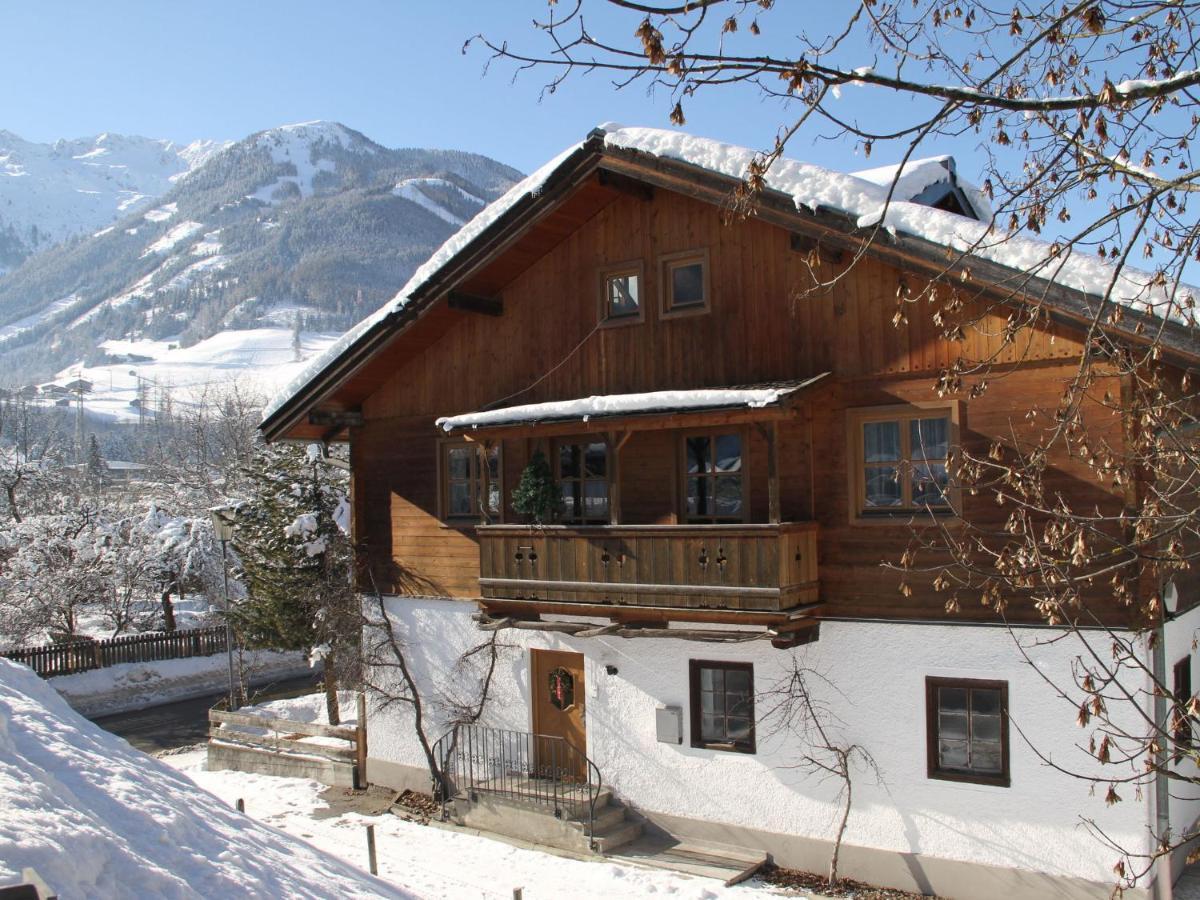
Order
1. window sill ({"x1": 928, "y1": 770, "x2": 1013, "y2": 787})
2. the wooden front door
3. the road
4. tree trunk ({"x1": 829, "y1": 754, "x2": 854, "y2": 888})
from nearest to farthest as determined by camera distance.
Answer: window sill ({"x1": 928, "y1": 770, "x2": 1013, "y2": 787}) → tree trunk ({"x1": 829, "y1": 754, "x2": 854, "y2": 888}) → the wooden front door → the road

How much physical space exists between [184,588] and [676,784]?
28.7 m

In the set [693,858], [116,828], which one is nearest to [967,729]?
[693,858]

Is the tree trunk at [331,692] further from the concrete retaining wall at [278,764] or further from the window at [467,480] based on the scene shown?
the window at [467,480]

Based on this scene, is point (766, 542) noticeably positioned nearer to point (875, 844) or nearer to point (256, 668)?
point (875, 844)

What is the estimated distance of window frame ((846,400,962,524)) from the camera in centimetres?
1232

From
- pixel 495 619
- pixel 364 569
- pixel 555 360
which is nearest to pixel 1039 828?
pixel 495 619

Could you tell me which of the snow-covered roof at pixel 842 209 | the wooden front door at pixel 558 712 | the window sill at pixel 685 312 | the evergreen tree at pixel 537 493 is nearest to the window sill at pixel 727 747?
the wooden front door at pixel 558 712

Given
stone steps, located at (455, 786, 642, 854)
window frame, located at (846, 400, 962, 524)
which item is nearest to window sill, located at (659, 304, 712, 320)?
window frame, located at (846, 400, 962, 524)

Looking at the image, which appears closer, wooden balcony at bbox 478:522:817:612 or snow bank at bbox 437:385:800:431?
snow bank at bbox 437:385:800:431

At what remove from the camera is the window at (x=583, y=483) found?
15367 millimetres

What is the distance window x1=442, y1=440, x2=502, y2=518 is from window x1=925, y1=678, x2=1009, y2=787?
23.9 ft

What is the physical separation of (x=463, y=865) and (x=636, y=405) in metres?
6.61

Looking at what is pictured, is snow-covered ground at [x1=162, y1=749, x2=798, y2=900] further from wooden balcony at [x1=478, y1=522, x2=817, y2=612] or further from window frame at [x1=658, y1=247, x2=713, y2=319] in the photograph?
window frame at [x1=658, y1=247, x2=713, y2=319]

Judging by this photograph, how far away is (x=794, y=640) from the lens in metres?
13.0
